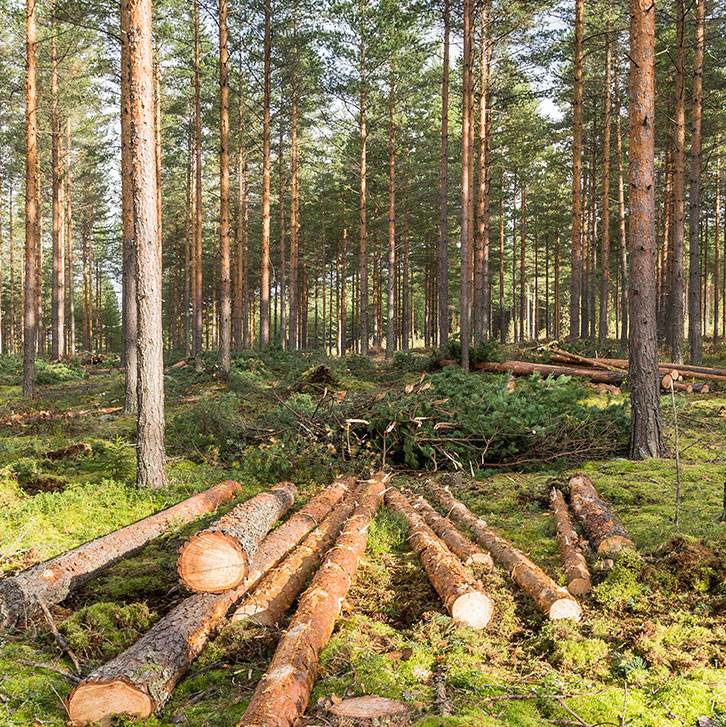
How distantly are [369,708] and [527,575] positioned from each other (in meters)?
1.83

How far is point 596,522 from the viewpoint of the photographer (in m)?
4.80

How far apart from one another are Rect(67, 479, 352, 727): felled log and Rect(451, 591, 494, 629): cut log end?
63.6 inches

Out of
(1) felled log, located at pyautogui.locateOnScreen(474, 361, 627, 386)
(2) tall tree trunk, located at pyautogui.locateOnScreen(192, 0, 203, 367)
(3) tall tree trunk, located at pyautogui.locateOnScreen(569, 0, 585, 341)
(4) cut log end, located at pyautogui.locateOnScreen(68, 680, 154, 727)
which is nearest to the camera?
(4) cut log end, located at pyautogui.locateOnScreen(68, 680, 154, 727)

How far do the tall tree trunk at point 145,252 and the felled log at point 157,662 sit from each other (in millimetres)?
3074

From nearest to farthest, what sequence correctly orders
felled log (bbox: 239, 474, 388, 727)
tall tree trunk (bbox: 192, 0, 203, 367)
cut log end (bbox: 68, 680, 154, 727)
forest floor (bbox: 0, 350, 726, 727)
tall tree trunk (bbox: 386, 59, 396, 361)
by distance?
felled log (bbox: 239, 474, 388, 727)
cut log end (bbox: 68, 680, 154, 727)
forest floor (bbox: 0, 350, 726, 727)
tall tree trunk (bbox: 192, 0, 203, 367)
tall tree trunk (bbox: 386, 59, 396, 361)

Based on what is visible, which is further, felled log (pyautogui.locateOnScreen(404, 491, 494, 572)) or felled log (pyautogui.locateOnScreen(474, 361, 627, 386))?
felled log (pyautogui.locateOnScreen(474, 361, 627, 386))

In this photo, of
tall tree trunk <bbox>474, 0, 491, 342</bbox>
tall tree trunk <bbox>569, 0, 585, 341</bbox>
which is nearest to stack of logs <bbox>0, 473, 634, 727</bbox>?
tall tree trunk <bbox>569, 0, 585, 341</bbox>

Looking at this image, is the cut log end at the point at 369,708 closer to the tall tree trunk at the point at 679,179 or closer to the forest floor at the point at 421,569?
the forest floor at the point at 421,569

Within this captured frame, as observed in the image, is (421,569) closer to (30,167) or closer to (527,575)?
(527,575)

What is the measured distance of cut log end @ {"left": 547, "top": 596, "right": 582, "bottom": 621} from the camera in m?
3.51

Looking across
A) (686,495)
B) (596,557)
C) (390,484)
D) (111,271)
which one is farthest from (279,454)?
(111,271)

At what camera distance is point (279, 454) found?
302 inches

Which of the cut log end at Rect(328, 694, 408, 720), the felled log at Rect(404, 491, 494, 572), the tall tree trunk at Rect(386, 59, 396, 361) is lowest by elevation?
the cut log end at Rect(328, 694, 408, 720)

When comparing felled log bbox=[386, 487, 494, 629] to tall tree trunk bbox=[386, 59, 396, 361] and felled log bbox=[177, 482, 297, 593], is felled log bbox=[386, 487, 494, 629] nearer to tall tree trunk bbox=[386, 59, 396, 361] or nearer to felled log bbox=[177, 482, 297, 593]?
felled log bbox=[177, 482, 297, 593]
